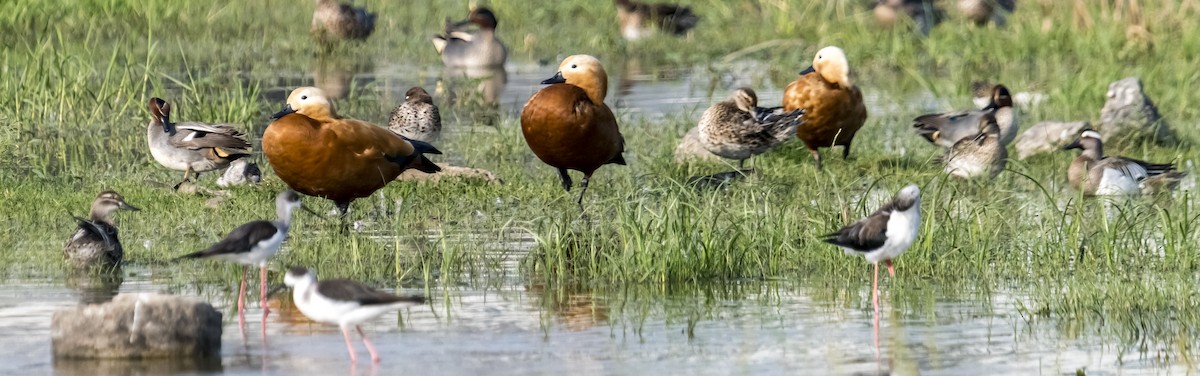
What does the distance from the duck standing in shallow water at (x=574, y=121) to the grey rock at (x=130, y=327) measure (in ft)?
15.1

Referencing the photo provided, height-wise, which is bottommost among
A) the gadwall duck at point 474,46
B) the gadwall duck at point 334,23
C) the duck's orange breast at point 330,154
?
the duck's orange breast at point 330,154

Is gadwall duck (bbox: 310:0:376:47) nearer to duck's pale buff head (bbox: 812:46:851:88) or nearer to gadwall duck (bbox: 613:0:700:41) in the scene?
gadwall duck (bbox: 613:0:700:41)

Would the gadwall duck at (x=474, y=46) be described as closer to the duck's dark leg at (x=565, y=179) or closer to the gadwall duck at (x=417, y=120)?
the gadwall duck at (x=417, y=120)

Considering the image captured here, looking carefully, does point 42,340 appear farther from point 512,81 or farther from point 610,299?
point 512,81

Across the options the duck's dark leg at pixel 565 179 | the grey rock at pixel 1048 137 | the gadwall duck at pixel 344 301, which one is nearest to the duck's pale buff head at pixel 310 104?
the duck's dark leg at pixel 565 179

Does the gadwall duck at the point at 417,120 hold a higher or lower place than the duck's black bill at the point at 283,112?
higher

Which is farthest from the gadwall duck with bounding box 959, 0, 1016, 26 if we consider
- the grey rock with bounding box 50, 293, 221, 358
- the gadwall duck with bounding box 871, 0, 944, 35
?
the grey rock with bounding box 50, 293, 221, 358

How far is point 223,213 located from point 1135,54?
1106cm

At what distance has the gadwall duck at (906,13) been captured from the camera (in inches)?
879

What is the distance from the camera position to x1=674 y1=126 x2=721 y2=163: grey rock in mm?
13750

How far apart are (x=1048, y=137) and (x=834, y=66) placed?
176 centimetres

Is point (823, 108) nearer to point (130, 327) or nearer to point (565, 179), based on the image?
point (565, 179)

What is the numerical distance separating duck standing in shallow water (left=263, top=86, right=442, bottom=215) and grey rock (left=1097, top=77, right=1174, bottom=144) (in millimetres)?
6057

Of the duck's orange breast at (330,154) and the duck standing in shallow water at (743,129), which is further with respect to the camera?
the duck standing in shallow water at (743,129)
